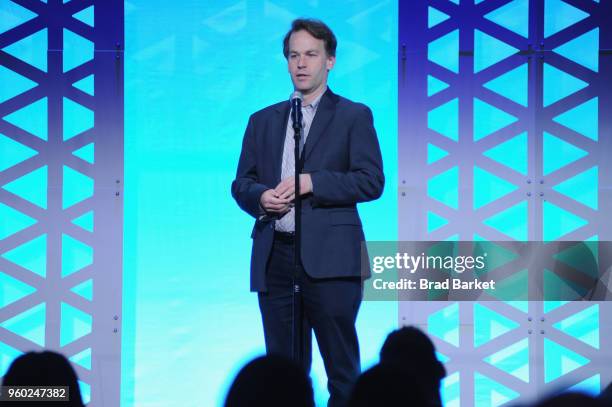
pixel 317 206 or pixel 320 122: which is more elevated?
pixel 320 122

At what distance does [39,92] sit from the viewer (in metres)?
4.52

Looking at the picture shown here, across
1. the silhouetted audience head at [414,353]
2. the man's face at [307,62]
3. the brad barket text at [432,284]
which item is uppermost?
the man's face at [307,62]

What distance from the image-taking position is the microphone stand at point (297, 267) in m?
3.17

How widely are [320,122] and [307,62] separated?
0.91ft

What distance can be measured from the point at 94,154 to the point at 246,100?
858 millimetres

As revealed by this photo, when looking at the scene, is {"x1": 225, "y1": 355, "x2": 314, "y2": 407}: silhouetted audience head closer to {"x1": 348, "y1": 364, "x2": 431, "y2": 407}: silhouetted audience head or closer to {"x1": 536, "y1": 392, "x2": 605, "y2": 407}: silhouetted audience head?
{"x1": 348, "y1": 364, "x2": 431, "y2": 407}: silhouetted audience head

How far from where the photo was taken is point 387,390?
5.24ft

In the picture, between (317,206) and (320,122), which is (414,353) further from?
(320,122)

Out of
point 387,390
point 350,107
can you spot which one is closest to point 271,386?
point 387,390

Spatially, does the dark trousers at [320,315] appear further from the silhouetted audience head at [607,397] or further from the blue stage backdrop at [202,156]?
the silhouetted audience head at [607,397]

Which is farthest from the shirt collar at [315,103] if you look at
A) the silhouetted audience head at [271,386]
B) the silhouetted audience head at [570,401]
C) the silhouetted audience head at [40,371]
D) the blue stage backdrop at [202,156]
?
the silhouetted audience head at [570,401]

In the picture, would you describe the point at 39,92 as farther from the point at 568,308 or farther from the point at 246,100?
the point at 568,308

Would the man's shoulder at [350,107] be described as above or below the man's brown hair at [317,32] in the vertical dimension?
below

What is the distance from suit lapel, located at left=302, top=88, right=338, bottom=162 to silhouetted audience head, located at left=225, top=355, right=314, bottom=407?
1882mm
